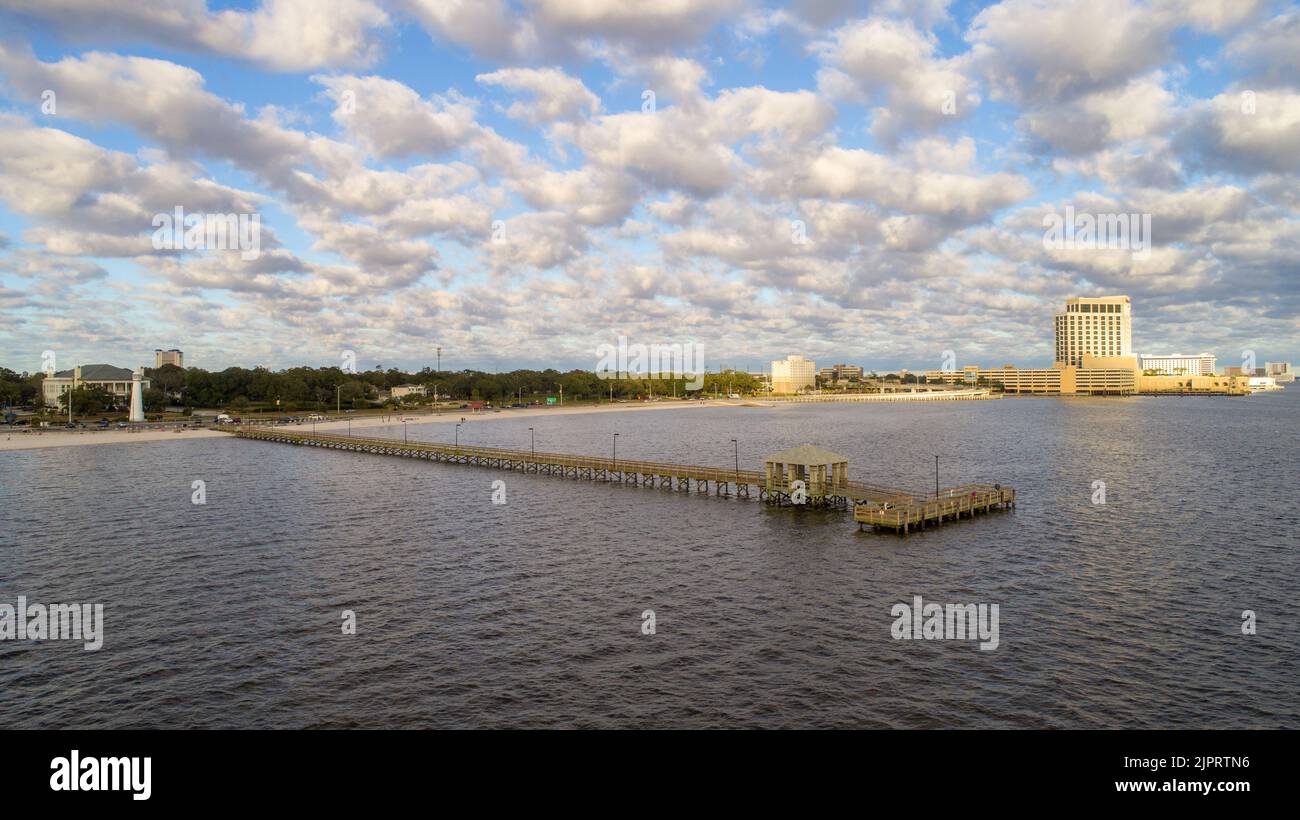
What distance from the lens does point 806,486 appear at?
60.0 meters

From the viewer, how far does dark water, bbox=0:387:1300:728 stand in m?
24.2

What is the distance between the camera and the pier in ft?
170

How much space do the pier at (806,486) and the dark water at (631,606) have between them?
220 cm

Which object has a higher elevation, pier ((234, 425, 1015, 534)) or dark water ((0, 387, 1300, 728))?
pier ((234, 425, 1015, 534))

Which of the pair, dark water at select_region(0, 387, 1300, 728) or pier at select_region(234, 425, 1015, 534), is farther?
pier at select_region(234, 425, 1015, 534)

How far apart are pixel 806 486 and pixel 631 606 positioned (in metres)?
29.3

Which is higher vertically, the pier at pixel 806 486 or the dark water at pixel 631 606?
the pier at pixel 806 486

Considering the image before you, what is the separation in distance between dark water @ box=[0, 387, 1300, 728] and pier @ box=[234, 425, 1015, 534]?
86.8 inches

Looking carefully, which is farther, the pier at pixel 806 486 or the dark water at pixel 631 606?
the pier at pixel 806 486

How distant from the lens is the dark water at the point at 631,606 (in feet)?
79.4

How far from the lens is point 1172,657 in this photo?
1091 inches

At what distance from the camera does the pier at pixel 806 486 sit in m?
51.7
